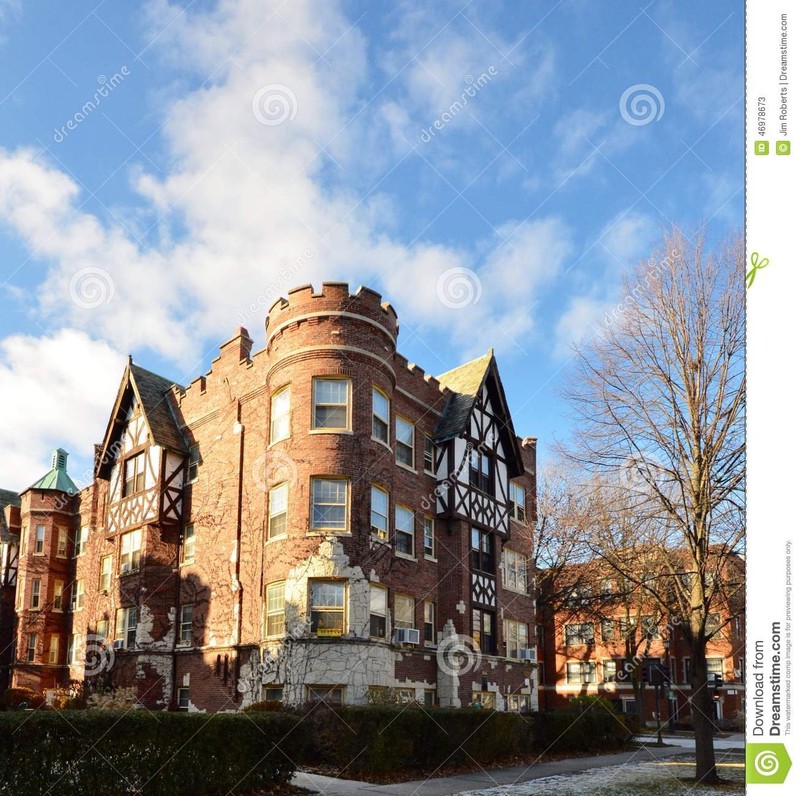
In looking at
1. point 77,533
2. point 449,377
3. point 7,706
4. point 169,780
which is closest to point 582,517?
point 169,780

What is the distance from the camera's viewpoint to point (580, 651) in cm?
6012

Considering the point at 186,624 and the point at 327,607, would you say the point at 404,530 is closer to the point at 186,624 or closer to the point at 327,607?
the point at 327,607

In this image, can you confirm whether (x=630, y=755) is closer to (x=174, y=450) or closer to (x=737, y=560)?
(x=737, y=560)

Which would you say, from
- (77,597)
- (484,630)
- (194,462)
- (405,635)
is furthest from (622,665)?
(194,462)

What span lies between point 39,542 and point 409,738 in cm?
2664

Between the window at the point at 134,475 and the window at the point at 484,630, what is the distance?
42.3 feet

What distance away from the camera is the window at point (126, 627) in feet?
94.2

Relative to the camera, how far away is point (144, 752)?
13.1 meters

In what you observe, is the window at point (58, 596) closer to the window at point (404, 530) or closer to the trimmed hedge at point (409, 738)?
the window at point (404, 530)

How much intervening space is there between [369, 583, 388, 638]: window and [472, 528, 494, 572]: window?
5.67 m

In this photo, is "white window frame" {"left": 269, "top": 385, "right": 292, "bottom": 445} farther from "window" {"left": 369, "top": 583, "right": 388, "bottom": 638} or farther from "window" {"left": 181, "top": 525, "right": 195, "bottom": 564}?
"window" {"left": 181, "top": 525, "right": 195, "bottom": 564}

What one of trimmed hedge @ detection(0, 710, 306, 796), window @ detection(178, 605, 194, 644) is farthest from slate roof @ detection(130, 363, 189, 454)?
trimmed hedge @ detection(0, 710, 306, 796)

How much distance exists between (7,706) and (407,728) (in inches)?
768

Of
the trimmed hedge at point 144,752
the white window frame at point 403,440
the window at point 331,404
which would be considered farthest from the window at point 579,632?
the trimmed hedge at point 144,752
